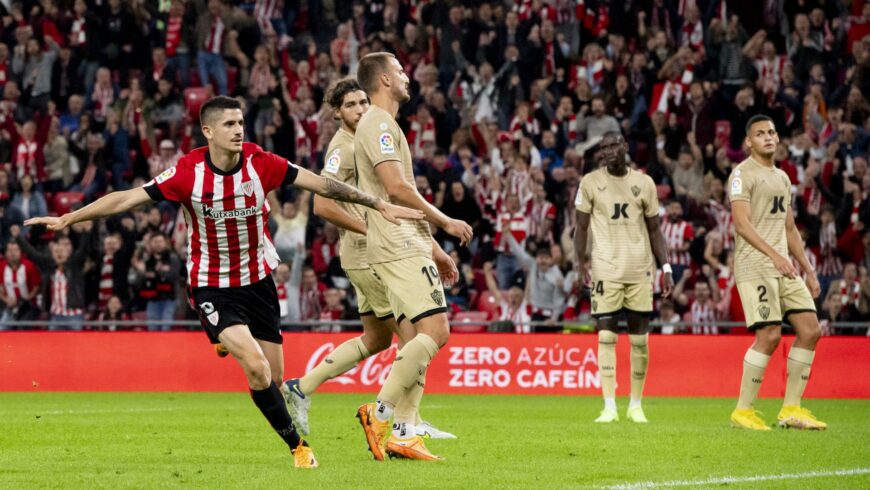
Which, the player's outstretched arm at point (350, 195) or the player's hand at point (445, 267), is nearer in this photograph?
the player's outstretched arm at point (350, 195)

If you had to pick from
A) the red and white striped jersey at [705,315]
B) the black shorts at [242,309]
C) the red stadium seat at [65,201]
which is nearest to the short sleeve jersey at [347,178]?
the black shorts at [242,309]

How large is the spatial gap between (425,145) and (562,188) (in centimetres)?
234

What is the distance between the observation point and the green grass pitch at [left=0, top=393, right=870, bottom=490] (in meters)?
7.72

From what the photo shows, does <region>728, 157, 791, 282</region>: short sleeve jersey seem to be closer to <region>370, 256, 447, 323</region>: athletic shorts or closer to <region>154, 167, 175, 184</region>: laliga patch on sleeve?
<region>370, 256, 447, 323</region>: athletic shorts

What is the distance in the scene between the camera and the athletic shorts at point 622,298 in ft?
42.5

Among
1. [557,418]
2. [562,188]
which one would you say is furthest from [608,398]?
[562,188]

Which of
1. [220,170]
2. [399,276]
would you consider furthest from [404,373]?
[220,170]

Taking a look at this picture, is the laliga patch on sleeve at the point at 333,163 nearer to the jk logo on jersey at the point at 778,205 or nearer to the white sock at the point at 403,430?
the white sock at the point at 403,430

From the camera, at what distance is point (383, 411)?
854 cm

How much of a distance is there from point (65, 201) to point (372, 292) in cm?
1256

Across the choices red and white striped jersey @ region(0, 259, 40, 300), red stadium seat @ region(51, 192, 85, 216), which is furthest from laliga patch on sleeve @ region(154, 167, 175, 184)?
red stadium seat @ region(51, 192, 85, 216)

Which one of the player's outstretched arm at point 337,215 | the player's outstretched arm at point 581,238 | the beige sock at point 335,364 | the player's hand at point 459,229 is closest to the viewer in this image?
the player's hand at point 459,229

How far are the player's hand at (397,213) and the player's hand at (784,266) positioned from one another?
4301 mm

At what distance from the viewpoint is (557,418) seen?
1324cm
